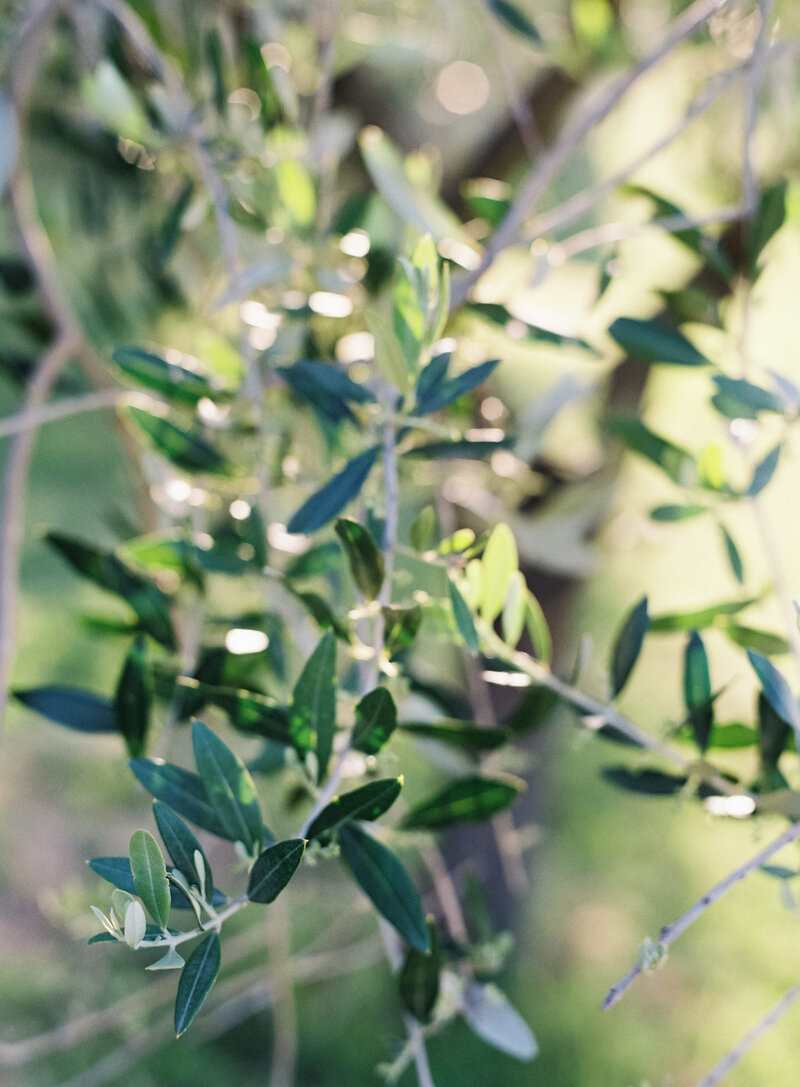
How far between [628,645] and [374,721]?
0.20 m

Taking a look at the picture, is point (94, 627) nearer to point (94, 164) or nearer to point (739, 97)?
point (94, 164)

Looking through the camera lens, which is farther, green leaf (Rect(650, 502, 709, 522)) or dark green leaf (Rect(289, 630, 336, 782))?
green leaf (Rect(650, 502, 709, 522))

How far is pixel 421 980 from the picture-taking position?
506mm

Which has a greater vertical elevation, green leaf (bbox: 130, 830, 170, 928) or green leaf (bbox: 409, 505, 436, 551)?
green leaf (bbox: 409, 505, 436, 551)

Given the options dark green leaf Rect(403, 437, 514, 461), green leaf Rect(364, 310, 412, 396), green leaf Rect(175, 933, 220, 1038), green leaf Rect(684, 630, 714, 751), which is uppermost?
green leaf Rect(364, 310, 412, 396)

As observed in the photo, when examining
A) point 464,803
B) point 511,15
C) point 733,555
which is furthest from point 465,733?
point 511,15

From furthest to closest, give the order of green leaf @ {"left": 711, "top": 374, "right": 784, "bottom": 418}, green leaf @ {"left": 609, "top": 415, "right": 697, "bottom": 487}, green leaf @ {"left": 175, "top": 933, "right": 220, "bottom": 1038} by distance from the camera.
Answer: green leaf @ {"left": 609, "top": 415, "right": 697, "bottom": 487} < green leaf @ {"left": 711, "top": 374, "right": 784, "bottom": 418} < green leaf @ {"left": 175, "top": 933, "right": 220, "bottom": 1038}

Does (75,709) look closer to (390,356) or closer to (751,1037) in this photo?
(390,356)

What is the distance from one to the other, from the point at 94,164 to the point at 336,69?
0.97 ft

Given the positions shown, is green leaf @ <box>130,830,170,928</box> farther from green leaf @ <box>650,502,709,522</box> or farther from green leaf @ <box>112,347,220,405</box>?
green leaf @ <box>650,502,709,522</box>

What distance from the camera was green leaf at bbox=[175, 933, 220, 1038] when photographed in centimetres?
34

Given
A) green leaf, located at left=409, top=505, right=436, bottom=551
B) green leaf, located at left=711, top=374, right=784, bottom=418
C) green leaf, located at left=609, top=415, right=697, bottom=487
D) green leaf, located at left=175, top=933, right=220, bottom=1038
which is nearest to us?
green leaf, located at left=175, top=933, right=220, bottom=1038

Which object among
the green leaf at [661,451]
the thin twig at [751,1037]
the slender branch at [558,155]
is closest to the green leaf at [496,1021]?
the thin twig at [751,1037]

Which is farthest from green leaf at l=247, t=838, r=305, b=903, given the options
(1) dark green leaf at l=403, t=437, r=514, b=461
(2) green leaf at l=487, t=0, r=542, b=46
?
(2) green leaf at l=487, t=0, r=542, b=46
